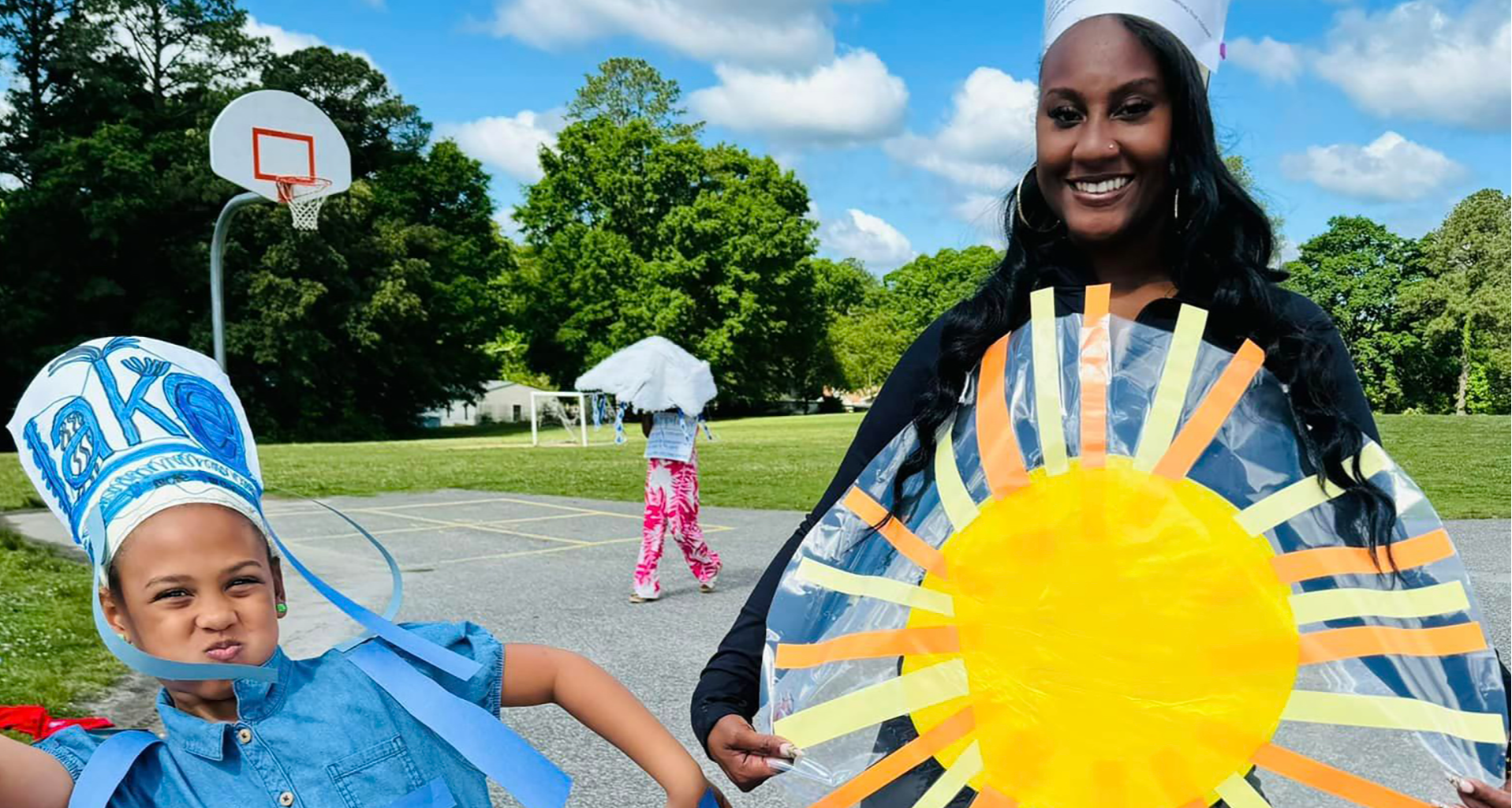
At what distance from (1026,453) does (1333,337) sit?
1.29 feet

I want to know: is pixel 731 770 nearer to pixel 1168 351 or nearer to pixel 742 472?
pixel 1168 351

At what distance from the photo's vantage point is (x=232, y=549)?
152 centimetres

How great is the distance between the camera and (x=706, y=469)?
60.1 feet

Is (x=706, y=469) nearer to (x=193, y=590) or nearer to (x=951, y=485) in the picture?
(x=193, y=590)

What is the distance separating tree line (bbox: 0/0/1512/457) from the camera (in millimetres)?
33875

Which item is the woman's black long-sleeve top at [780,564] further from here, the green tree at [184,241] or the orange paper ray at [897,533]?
the green tree at [184,241]

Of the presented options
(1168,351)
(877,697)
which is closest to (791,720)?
(877,697)

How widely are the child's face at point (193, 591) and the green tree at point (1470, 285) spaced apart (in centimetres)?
281

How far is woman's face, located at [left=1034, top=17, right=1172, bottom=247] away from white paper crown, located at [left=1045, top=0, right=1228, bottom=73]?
0.8 inches

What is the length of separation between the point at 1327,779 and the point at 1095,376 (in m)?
0.50

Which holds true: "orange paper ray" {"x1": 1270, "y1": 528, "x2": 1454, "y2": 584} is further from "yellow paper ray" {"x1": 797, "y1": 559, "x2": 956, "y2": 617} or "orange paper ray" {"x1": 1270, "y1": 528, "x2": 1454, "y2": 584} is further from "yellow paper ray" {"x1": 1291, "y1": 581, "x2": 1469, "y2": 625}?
"yellow paper ray" {"x1": 797, "y1": 559, "x2": 956, "y2": 617}

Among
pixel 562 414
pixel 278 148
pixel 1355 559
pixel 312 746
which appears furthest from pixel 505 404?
pixel 1355 559

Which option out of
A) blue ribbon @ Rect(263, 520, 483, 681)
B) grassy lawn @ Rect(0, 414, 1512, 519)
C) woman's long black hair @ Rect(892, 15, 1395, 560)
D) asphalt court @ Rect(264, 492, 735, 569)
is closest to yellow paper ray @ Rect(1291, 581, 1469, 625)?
woman's long black hair @ Rect(892, 15, 1395, 560)

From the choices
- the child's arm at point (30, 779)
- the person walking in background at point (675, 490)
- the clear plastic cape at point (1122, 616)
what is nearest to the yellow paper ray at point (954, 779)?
the clear plastic cape at point (1122, 616)
